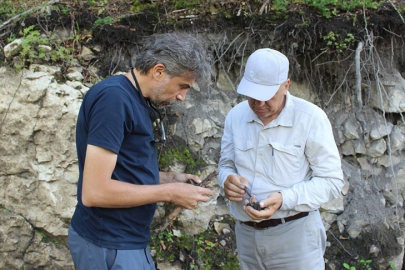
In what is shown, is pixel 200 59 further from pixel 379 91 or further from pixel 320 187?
pixel 379 91

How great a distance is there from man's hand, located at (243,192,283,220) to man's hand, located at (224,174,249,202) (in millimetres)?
107

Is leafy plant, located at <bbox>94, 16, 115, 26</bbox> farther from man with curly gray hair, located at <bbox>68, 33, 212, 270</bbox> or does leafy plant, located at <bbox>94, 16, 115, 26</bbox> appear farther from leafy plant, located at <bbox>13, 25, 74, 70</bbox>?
man with curly gray hair, located at <bbox>68, 33, 212, 270</bbox>

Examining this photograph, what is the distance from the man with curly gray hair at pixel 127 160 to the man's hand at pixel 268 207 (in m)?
0.36

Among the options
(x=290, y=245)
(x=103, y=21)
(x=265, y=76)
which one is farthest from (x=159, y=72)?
(x=103, y=21)

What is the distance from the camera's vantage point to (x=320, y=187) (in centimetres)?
270

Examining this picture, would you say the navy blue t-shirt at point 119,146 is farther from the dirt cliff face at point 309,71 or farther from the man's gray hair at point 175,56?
the dirt cliff face at point 309,71

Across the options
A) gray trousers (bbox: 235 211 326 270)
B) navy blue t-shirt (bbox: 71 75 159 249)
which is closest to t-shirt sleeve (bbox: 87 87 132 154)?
navy blue t-shirt (bbox: 71 75 159 249)

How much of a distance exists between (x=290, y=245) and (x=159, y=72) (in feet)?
4.46

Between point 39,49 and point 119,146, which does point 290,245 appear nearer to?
point 119,146

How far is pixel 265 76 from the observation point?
2633 millimetres

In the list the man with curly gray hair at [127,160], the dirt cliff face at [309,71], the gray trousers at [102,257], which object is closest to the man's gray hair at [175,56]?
the man with curly gray hair at [127,160]

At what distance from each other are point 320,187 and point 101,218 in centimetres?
128

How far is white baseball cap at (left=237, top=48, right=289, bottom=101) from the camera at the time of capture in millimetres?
2625

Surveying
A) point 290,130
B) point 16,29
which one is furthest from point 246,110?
point 16,29
